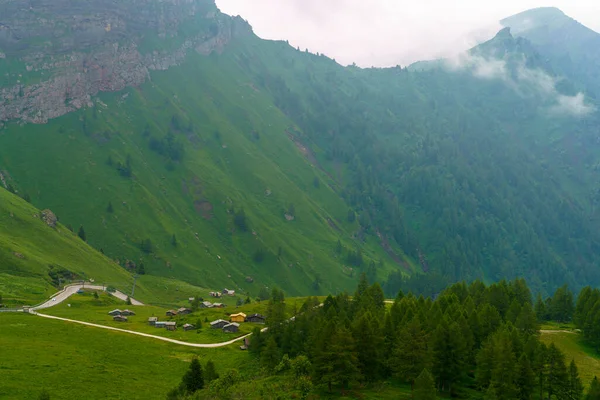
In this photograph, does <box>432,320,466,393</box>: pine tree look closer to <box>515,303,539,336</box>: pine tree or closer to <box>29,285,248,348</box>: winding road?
<box>515,303,539,336</box>: pine tree

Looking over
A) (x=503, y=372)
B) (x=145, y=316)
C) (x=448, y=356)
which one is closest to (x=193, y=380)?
(x=448, y=356)

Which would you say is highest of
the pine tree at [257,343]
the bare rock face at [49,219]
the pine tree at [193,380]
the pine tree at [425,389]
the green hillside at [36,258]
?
the bare rock face at [49,219]

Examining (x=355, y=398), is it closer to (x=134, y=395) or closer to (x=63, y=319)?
(x=134, y=395)

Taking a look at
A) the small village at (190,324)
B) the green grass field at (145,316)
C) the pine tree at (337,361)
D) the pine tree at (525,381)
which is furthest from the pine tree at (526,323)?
the small village at (190,324)

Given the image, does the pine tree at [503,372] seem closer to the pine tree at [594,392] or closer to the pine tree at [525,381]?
the pine tree at [525,381]

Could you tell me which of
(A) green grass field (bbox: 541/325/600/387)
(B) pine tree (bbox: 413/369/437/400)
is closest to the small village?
(A) green grass field (bbox: 541/325/600/387)

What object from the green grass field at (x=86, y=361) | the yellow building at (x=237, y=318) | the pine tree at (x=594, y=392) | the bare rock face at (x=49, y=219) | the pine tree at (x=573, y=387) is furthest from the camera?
the bare rock face at (x=49, y=219)
